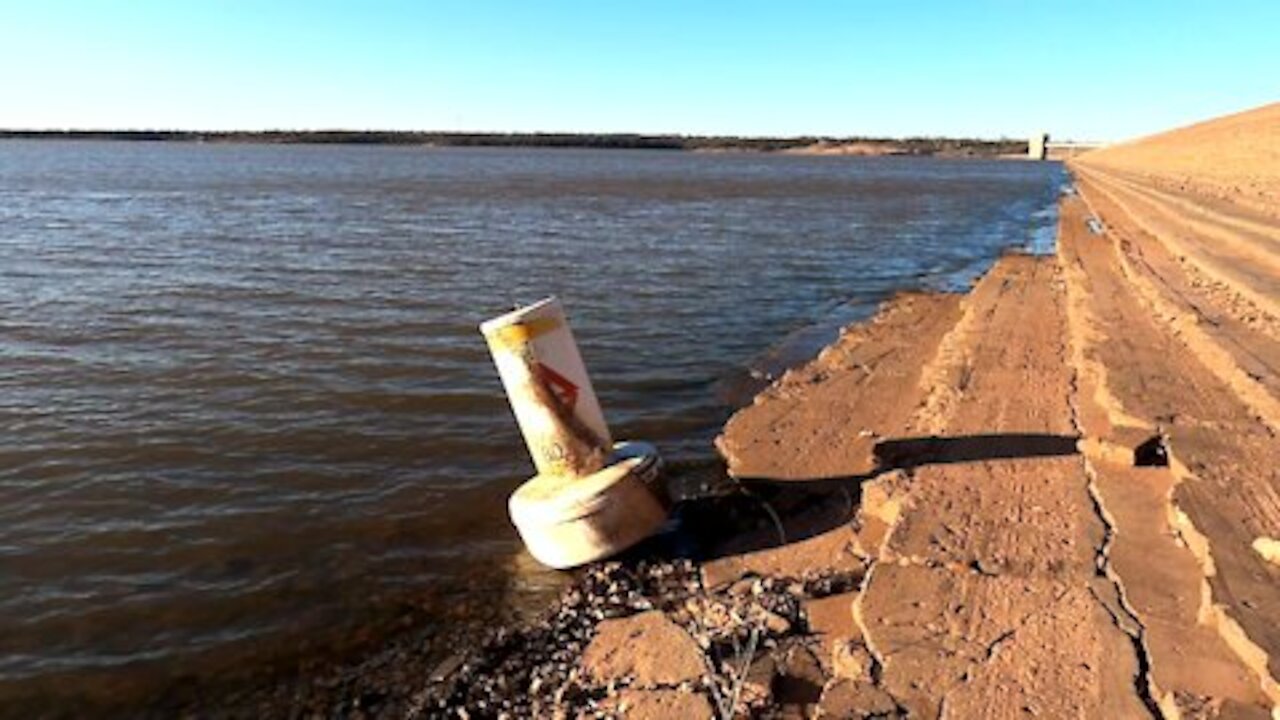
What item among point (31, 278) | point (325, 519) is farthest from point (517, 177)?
point (325, 519)

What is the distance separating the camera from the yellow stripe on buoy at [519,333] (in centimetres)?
571

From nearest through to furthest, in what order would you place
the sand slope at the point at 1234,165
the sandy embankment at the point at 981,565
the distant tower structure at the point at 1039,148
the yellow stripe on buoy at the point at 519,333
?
the sandy embankment at the point at 981,565 < the yellow stripe on buoy at the point at 519,333 < the sand slope at the point at 1234,165 < the distant tower structure at the point at 1039,148

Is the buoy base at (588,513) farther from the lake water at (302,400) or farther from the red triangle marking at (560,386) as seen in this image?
the red triangle marking at (560,386)

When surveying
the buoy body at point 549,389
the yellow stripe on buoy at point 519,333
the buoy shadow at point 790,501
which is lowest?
the buoy shadow at point 790,501

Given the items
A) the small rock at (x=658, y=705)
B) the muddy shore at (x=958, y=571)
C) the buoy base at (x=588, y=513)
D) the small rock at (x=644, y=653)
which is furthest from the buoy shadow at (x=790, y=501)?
the small rock at (x=658, y=705)

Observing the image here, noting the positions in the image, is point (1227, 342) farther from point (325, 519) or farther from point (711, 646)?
point (325, 519)

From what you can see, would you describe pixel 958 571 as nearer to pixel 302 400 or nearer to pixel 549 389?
pixel 549 389

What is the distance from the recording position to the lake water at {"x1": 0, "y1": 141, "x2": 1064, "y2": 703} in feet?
18.9

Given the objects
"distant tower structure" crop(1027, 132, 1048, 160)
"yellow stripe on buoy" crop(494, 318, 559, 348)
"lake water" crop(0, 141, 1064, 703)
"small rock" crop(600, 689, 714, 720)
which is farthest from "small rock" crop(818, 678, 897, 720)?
"distant tower structure" crop(1027, 132, 1048, 160)

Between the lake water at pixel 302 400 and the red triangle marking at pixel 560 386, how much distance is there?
111 cm

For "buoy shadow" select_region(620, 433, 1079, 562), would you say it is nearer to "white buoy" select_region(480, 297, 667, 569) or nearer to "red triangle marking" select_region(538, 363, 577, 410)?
"white buoy" select_region(480, 297, 667, 569)

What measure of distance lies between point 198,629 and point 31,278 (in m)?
14.1

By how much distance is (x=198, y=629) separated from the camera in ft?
18.0

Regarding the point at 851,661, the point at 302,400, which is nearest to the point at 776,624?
the point at 851,661
